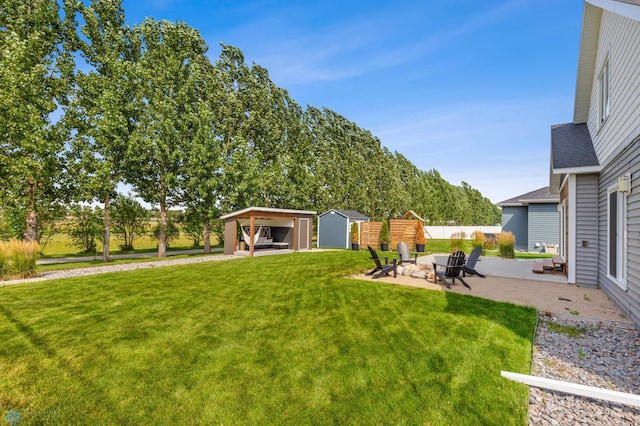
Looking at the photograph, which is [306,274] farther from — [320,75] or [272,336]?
[320,75]

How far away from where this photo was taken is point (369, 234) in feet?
65.3

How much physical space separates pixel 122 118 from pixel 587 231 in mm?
17472

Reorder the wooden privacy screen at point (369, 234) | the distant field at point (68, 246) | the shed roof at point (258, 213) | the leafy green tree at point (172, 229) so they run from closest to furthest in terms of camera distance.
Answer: the shed roof at point (258, 213) → the distant field at point (68, 246) → the leafy green tree at point (172, 229) → the wooden privacy screen at point (369, 234)

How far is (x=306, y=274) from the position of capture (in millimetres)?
9391

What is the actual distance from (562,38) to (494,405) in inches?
464

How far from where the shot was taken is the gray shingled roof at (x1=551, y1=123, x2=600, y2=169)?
24.9 ft

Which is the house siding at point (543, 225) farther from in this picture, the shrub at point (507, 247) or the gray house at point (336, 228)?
the gray house at point (336, 228)

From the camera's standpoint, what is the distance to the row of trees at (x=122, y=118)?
11.8m

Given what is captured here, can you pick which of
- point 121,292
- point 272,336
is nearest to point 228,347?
point 272,336

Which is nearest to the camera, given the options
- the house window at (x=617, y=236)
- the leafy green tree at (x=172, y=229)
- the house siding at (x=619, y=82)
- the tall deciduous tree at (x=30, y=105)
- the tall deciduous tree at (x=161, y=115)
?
the house siding at (x=619, y=82)

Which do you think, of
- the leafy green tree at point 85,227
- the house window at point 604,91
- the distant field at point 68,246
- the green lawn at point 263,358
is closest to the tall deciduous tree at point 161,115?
the leafy green tree at point 85,227

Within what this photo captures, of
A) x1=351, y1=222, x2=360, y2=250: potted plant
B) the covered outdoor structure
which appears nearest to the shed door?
the covered outdoor structure

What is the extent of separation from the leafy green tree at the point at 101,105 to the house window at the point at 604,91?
16922mm

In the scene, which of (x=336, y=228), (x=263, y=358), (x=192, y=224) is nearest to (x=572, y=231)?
(x=263, y=358)
